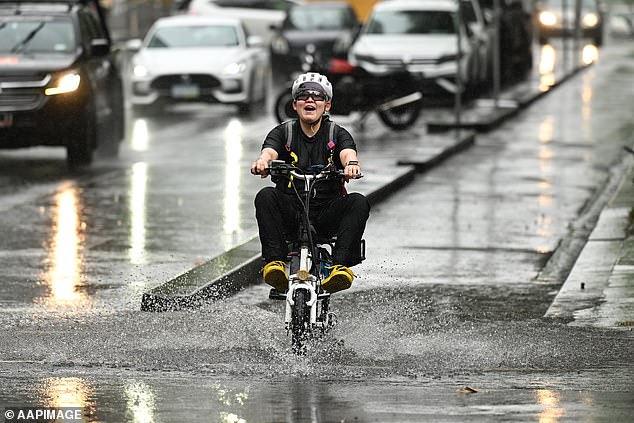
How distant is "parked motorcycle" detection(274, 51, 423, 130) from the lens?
25.6 metres

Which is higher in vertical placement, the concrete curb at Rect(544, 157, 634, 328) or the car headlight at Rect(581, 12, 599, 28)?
the concrete curb at Rect(544, 157, 634, 328)

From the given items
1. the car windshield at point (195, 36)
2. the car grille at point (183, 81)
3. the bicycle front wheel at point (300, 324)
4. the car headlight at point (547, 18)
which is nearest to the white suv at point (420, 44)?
the car windshield at point (195, 36)

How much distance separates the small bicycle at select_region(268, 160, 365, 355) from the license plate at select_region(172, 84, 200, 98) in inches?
752

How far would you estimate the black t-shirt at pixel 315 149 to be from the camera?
9.62 meters

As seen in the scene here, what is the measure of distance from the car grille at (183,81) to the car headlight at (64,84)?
8.51m

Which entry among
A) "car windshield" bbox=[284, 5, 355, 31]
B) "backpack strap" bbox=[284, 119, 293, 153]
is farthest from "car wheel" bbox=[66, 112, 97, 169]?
"car windshield" bbox=[284, 5, 355, 31]

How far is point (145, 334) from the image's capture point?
9625 millimetres

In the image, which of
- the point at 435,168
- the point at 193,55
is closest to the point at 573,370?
the point at 435,168

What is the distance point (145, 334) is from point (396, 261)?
382 cm

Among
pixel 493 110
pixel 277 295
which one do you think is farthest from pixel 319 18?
pixel 277 295

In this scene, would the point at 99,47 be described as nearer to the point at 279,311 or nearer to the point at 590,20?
the point at 279,311

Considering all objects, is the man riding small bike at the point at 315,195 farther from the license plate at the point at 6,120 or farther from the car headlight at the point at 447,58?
the car headlight at the point at 447,58

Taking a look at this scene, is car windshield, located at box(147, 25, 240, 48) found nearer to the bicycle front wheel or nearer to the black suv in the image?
the black suv

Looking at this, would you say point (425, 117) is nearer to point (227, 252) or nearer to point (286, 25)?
point (286, 25)
